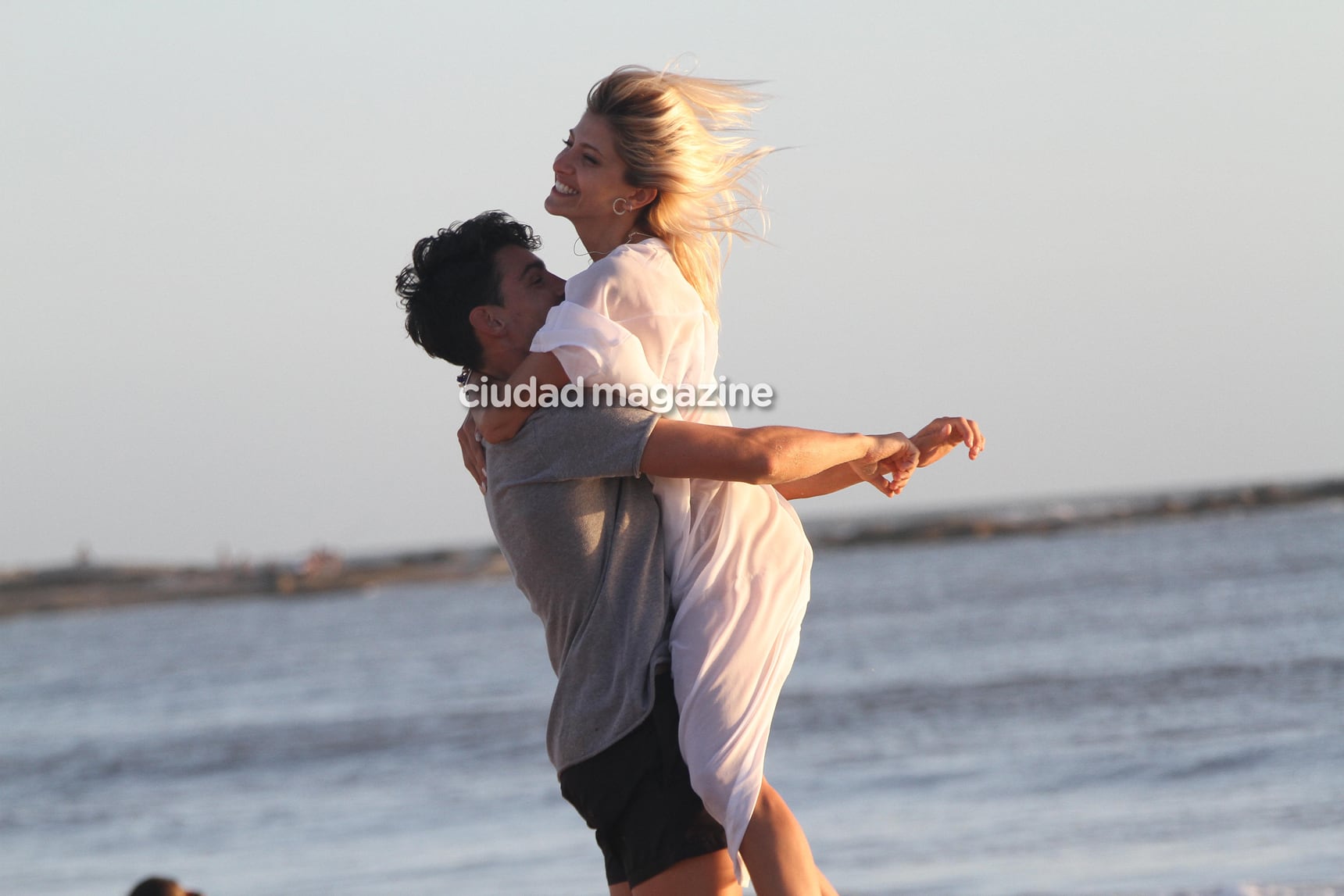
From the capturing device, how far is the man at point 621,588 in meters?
2.31

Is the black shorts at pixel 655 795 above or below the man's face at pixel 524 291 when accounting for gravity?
below

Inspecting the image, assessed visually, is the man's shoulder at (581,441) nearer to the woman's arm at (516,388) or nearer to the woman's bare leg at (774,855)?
the woman's arm at (516,388)

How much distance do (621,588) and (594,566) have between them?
59mm

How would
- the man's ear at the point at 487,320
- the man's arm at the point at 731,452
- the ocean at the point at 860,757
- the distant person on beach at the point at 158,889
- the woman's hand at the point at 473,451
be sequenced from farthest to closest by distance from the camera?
the ocean at the point at 860,757 → the distant person on beach at the point at 158,889 → the woman's hand at the point at 473,451 → the man's ear at the point at 487,320 → the man's arm at the point at 731,452

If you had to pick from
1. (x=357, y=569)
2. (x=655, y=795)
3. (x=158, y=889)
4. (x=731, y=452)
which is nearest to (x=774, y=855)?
(x=655, y=795)

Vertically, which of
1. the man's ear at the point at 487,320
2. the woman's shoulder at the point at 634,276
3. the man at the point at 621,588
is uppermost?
the woman's shoulder at the point at 634,276

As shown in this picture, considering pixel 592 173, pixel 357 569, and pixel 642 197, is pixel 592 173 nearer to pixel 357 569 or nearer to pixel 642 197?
pixel 642 197

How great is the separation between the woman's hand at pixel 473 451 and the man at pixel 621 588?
0.29m

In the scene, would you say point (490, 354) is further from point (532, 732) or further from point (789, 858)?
point (532, 732)

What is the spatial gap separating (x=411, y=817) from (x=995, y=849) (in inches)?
190

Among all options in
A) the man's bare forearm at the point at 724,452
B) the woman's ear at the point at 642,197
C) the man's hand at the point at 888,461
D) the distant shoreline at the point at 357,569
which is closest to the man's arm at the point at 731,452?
the man's bare forearm at the point at 724,452

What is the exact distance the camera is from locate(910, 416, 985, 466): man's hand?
262cm

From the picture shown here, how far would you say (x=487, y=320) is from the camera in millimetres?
2502

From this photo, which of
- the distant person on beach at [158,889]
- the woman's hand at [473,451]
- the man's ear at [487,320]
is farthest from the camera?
the distant person on beach at [158,889]
